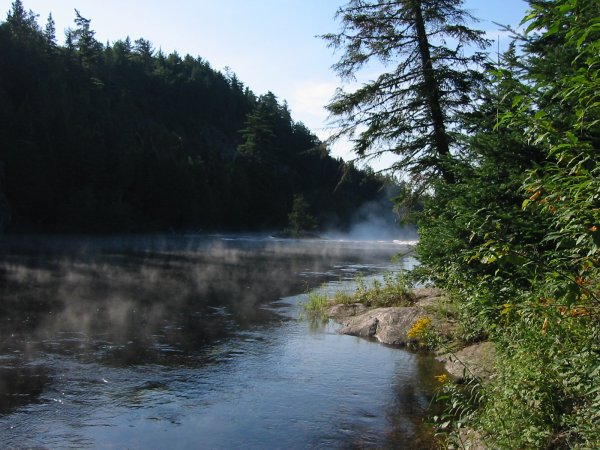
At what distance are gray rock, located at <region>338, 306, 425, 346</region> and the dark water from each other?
46 cm

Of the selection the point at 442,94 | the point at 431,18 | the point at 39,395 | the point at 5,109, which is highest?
the point at 5,109

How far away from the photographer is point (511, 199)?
959cm

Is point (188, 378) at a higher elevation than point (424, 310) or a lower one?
lower

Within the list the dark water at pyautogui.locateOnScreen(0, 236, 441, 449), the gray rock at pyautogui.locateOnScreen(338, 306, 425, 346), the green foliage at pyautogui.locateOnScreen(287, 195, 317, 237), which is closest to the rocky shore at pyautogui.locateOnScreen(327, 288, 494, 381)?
the gray rock at pyautogui.locateOnScreen(338, 306, 425, 346)

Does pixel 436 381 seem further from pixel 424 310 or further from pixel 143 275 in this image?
pixel 143 275

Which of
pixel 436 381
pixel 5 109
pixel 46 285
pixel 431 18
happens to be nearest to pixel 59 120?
pixel 5 109

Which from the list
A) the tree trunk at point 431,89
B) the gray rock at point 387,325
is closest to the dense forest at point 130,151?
the tree trunk at point 431,89

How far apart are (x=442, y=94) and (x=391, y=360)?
8.46 meters

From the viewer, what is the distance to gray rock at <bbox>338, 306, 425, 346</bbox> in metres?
13.4

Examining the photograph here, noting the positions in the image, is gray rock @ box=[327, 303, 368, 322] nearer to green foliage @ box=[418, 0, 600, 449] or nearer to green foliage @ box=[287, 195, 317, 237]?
green foliage @ box=[418, 0, 600, 449]

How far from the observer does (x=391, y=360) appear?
38.3ft

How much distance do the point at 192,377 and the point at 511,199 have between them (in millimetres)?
6782

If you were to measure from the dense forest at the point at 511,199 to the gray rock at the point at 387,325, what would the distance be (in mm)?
1246

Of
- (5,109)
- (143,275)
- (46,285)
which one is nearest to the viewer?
(46,285)
